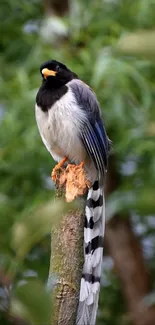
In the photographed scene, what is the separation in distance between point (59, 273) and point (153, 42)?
88cm

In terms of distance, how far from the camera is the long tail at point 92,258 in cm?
214

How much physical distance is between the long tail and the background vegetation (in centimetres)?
60

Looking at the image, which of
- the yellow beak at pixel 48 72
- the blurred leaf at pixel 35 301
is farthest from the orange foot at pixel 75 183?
the blurred leaf at pixel 35 301

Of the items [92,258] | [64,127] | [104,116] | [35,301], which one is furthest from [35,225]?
[104,116]

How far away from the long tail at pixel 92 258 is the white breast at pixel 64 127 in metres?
0.16

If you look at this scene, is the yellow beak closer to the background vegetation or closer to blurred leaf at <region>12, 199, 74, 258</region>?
the background vegetation

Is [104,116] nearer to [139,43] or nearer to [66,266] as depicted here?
[66,266]

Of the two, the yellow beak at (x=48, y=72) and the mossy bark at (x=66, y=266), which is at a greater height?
the yellow beak at (x=48, y=72)

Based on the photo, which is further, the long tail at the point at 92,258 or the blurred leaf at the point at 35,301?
the long tail at the point at 92,258

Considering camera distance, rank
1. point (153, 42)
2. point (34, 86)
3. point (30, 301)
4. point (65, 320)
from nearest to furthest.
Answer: point (30, 301), point (153, 42), point (65, 320), point (34, 86)

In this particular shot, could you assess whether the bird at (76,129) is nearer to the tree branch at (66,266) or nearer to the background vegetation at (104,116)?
the background vegetation at (104,116)

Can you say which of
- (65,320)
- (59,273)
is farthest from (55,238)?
(65,320)

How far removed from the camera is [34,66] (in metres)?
4.36

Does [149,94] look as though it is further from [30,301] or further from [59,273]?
[30,301]
